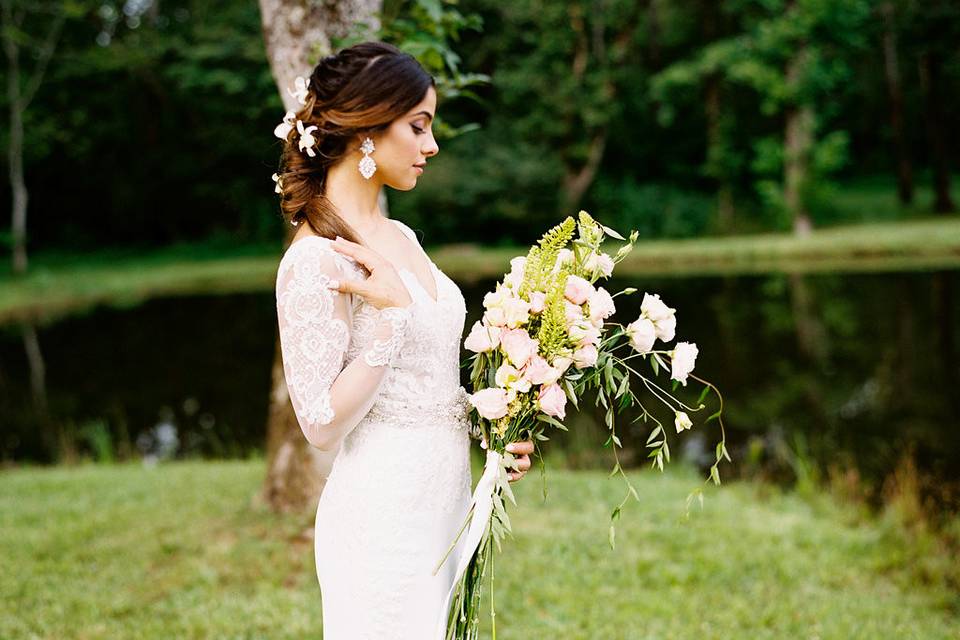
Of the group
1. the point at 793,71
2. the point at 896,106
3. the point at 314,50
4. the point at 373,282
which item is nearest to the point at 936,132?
the point at 896,106

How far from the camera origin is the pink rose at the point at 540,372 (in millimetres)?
2301

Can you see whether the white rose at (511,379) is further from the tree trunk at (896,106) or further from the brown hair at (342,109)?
the tree trunk at (896,106)

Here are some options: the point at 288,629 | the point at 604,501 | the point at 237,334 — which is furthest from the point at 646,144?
the point at 288,629

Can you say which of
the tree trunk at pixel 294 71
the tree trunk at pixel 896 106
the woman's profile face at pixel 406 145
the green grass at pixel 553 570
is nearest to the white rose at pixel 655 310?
the woman's profile face at pixel 406 145

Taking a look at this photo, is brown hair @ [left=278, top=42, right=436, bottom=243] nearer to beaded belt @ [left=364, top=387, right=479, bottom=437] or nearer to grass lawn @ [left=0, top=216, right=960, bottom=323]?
beaded belt @ [left=364, top=387, right=479, bottom=437]

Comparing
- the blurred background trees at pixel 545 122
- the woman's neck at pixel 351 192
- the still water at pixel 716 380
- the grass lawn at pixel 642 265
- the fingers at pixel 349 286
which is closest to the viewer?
the fingers at pixel 349 286

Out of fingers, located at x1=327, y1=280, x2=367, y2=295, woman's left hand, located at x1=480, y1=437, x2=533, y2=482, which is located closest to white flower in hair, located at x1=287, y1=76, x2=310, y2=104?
fingers, located at x1=327, y1=280, x2=367, y2=295

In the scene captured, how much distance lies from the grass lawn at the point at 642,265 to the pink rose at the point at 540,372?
753 inches

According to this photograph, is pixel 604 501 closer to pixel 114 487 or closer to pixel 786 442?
pixel 786 442

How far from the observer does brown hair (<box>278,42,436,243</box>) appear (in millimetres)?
2346

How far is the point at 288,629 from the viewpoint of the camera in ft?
13.8

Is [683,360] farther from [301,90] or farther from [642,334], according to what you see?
[301,90]

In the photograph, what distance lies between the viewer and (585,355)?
2377mm

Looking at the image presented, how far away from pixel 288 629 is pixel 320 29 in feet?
10.4
